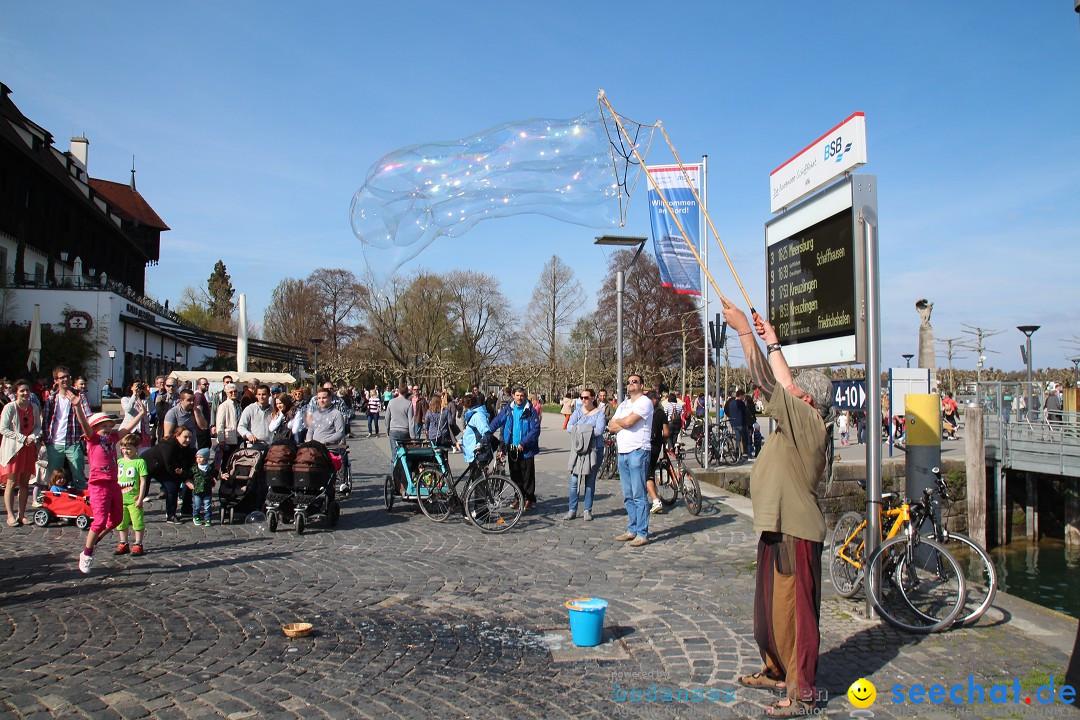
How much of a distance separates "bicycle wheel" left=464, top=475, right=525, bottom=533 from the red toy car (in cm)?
485

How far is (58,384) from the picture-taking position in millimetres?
10922

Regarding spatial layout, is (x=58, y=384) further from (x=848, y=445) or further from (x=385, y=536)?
(x=848, y=445)

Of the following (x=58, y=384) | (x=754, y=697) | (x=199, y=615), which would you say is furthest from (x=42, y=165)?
(x=754, y=697)

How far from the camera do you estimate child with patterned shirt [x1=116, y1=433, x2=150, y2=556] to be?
8750 millimetres

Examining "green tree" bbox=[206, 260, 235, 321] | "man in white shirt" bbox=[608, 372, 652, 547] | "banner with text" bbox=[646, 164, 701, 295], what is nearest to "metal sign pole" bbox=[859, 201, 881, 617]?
"man in white shirt" bbox=[608, 372, 652, 547]

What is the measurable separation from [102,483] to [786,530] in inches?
266

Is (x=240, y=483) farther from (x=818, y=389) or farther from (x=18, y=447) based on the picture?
(x=818, y=389)

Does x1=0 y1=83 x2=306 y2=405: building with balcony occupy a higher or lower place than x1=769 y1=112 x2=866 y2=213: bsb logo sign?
higher

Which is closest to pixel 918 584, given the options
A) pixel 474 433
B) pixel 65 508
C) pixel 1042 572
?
pixel 474 433

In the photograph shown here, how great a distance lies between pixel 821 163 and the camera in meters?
6.64

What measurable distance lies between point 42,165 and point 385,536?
4308 centimetres

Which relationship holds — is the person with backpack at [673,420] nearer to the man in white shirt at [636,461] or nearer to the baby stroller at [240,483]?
the man in white shirt at [636,461]

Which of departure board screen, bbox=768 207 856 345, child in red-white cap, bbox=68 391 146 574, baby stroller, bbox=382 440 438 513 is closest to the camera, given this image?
departure board screen, bbox=768 207 856 345

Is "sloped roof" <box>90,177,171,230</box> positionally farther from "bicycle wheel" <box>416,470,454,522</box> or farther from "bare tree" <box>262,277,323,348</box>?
"bicycle wheel" <box>416,470,454,522</box>
